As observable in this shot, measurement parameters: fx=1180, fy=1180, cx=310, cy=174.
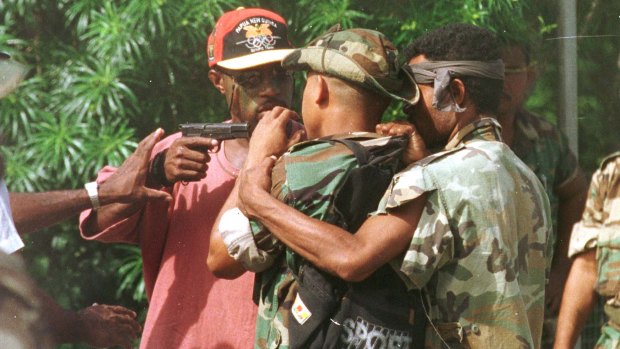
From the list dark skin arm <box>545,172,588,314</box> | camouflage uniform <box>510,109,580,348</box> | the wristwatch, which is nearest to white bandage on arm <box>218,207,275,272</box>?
the wristwatch

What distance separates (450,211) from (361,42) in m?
0.51

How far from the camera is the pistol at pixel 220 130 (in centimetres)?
354

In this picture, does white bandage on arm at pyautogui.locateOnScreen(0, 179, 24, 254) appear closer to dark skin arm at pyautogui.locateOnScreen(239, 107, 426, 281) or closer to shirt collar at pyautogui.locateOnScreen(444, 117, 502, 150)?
Answer: dark skin arm at pyautogui.locateOnScreen(239, 107, 426, 281)

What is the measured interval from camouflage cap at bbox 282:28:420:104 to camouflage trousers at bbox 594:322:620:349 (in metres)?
1.38

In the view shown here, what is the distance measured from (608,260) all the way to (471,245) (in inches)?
51.1

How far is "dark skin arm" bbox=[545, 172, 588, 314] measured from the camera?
4.45 meters

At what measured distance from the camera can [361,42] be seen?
302 centimetres

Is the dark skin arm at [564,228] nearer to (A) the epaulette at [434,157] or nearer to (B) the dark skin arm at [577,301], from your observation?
(B) the dark skin arm at [577,301]

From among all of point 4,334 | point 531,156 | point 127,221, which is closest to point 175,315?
point 127,221

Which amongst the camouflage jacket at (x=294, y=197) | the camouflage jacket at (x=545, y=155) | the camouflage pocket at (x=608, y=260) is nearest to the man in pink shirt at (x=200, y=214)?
the camouflage jacket at (x=294, y=197)

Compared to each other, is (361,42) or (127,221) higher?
(361,42)

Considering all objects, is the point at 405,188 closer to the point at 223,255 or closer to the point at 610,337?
the point at 223,255

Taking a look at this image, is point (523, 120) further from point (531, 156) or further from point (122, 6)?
point (122, 6)

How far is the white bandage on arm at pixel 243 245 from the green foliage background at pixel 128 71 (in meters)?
2.12
